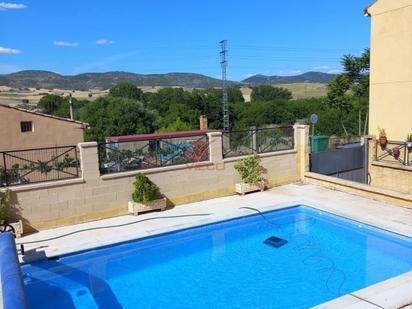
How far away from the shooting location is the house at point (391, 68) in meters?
14.8

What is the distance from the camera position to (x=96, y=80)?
9581cm

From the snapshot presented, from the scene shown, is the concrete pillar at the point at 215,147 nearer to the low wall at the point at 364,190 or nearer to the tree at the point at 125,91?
the low wall at the point at 364,190

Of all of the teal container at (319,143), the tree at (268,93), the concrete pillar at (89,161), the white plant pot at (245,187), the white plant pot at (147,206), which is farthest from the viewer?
the tree at (268,93)

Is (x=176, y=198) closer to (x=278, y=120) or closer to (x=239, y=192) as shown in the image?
(x=239, y=192)

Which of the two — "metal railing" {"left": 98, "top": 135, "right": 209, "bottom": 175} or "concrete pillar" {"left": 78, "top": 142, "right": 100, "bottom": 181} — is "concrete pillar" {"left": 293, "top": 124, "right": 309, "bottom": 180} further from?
"concrete pillar" {"left": 78, "top": 142, "right": 100, "bottom": 181}

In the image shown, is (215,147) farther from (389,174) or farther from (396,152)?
(396,152)

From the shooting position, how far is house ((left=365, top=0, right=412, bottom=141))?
14773 mm

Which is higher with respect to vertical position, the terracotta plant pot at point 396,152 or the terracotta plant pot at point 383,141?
the terracotta plant pot at point 383,141

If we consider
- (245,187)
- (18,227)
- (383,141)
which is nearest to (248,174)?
(245,187)

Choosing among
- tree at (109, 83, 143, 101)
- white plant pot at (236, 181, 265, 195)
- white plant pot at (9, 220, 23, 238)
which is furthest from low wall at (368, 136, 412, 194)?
tree at (109, 83, 143, 101)

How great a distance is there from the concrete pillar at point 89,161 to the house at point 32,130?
24.2 meters

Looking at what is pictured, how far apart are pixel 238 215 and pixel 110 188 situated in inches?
142

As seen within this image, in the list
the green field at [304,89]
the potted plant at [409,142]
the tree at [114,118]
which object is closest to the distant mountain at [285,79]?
the green field at [304,89]

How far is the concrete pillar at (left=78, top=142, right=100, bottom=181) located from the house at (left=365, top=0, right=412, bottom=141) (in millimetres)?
11905
